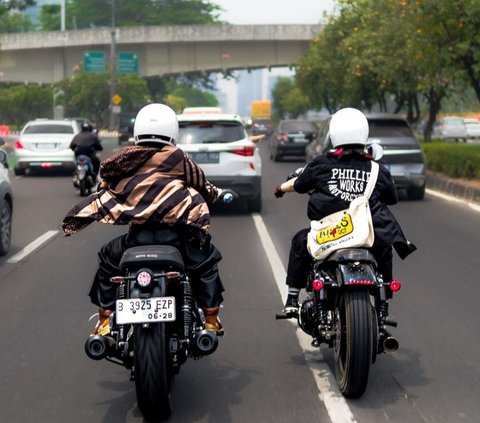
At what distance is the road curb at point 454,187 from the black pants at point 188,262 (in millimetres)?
13316

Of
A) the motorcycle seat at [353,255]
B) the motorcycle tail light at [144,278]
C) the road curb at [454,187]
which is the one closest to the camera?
the motorcycle tail light at [144,278]

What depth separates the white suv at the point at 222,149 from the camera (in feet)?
50.8

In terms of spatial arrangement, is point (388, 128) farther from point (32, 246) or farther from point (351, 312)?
point (351, 312)

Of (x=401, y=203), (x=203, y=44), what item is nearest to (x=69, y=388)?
(x=401, y=203)

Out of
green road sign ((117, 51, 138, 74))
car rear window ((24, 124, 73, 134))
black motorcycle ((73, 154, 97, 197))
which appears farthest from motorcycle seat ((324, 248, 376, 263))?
green road sign ((117, 51, 138, 74))

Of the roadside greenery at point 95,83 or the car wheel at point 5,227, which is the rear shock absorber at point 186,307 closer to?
the car wheel at point 5,227

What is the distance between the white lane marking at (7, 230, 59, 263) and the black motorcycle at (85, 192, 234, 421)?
20.2ft

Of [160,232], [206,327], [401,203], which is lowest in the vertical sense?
[401,203]

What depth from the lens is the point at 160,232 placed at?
17.7 feet

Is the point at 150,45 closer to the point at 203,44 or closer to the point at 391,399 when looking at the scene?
the point at 203,44

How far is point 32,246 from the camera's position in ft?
40.7

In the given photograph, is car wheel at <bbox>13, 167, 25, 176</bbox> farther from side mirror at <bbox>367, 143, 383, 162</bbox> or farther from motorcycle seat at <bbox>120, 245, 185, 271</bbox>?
motorcycle seat at <bbox>120, 245, 185, 271</bbox>

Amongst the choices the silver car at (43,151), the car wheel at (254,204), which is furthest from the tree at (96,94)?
the car wheel at (254,204)

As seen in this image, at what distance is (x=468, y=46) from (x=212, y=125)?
7.56 metres
